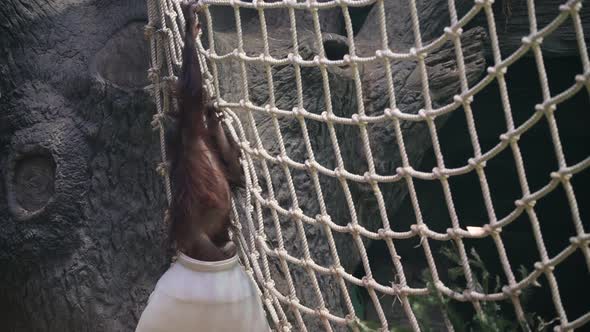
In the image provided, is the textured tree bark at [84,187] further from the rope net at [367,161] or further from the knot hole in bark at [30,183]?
the rope net at [367,161]

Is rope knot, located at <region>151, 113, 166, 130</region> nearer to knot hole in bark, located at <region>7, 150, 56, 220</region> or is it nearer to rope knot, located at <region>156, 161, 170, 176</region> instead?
rope knot, located at <region>156, 161, 170, 176</region>

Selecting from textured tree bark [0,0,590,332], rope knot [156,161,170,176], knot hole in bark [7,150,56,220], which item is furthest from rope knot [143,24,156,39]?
knot hole in bark [7,150,56,220]

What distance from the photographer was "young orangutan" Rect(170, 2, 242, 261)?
1.56 m

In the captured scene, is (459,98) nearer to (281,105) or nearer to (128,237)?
(281,105)

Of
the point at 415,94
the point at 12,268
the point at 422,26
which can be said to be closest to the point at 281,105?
the point at 415,94

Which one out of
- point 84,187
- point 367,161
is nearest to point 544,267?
point 367,161

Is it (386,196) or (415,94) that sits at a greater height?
(415,94)

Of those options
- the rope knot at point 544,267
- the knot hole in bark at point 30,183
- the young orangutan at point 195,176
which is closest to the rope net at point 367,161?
the rope knot at point 544,267

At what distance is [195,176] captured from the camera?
1570mm

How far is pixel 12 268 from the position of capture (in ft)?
6.73

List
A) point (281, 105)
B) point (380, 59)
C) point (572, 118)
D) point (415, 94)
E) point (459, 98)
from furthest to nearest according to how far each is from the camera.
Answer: point (572, 118)
point (415, 94)
point (281, 105)
point (380, 59)
point (459, 98)

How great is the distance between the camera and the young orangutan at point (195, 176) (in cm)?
156

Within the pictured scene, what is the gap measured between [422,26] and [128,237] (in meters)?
1.40

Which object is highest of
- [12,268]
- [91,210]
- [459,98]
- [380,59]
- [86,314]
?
[380,59]
